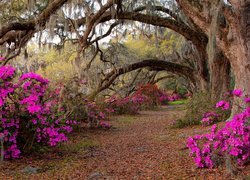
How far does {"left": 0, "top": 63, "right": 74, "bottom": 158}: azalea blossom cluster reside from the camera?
18.1 feet

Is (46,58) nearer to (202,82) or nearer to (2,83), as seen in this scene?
(202,82)

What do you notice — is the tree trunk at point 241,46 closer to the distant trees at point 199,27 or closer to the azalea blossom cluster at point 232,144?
the distant trees at point 199,27

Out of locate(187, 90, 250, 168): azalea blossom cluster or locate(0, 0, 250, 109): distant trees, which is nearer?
locate(187, 90, 250, 168): azalea blossom cluster

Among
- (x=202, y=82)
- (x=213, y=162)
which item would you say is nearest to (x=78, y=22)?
(x=202, y=82)

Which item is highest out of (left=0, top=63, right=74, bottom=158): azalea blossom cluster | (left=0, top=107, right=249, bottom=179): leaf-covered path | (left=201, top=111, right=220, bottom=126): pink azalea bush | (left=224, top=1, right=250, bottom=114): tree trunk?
(left=224, top=1, right=250, bottom=114): tree trunk

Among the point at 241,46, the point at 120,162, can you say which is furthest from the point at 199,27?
the point at 120,162

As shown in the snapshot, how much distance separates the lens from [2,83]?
542 centimetres

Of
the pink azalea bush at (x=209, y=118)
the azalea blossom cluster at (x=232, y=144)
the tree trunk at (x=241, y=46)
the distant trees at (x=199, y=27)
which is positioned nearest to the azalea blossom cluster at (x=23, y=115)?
the distant trees at (x=199, y=27)

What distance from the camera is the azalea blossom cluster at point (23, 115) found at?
550cm

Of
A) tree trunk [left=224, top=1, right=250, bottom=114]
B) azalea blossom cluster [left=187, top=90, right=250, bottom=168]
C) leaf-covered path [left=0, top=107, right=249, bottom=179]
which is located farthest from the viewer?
tree trunk [left=224, top=1, right=250, bottom=114]

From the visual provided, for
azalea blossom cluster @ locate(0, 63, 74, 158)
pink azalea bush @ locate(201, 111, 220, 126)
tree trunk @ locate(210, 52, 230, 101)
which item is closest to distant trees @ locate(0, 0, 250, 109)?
tree trunk @ locate(210, 52, 230, 101)

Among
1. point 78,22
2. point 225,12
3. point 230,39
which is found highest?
point 78,22

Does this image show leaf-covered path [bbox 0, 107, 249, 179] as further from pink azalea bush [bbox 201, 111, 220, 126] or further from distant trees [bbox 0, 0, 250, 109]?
distant trees [bbox 0, 0, 250, 109]

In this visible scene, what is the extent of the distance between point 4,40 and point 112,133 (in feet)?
12.4
